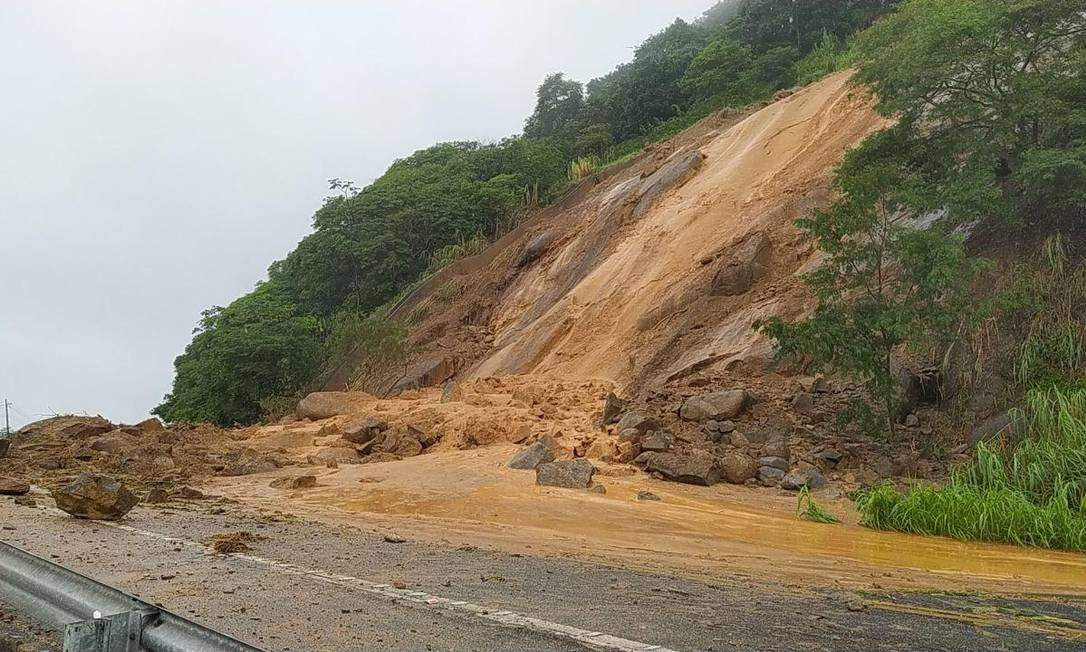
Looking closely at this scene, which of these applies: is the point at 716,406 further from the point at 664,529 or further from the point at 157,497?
the point at 157,497

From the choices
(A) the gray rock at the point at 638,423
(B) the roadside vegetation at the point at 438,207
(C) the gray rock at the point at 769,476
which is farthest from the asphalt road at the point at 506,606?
(B) the roadside vegetation at the point at 438,207

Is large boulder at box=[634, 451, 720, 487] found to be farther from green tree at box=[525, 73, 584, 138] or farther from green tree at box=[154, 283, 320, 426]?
green tree at box=[525, 73, 584, 138]

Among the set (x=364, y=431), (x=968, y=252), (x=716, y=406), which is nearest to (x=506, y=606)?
(x=716, y=406)

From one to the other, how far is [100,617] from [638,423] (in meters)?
9.70

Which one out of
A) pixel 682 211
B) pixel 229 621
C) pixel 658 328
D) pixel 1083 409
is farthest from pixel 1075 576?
pixel 682 211

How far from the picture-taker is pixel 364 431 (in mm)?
15133

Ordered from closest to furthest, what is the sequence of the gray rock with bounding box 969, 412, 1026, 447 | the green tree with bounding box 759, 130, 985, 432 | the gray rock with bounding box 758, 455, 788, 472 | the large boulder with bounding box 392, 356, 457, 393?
1. the gray rock with bounding box 969, 412, 1026, 447
2. the green tree with bounding box 759, 130, 985, 432
3. the gray rock with bounding box 758, 455, 788, 472
4. the large boulder with bounding box 392, 356, 457, 393

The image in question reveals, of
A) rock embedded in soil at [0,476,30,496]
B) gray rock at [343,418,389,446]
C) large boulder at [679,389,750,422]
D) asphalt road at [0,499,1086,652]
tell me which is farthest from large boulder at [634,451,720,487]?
rock embedded in soil at [0,476,30,496]

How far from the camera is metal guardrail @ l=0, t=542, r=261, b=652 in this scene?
7.80 ft

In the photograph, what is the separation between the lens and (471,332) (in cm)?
2436

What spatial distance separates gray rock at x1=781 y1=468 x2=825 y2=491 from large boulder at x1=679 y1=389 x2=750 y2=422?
190 centimetres

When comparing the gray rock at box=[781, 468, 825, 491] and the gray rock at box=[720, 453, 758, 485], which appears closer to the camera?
the gray rock at box=[781, 468, 825, 491]

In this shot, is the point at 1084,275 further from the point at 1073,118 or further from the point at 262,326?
the point at 262,326

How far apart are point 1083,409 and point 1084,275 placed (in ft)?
9.38
